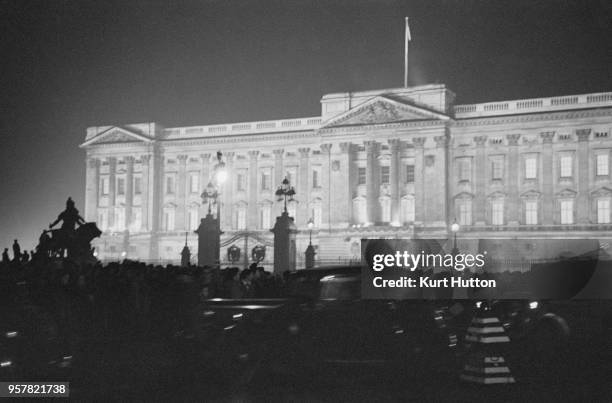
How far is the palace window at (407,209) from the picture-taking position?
76.6m

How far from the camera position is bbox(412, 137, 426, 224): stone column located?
247 ft

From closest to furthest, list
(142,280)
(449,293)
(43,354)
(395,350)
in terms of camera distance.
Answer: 1. (43,354)
2. (449,293)
3. (395,350)
4. (142,280)

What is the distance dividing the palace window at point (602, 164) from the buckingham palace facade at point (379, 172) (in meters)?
0.08

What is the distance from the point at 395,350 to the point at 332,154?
210 feet

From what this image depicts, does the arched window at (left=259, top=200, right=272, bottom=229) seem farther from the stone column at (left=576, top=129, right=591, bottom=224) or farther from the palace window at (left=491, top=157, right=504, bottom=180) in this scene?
the stone column at (left=576, top=129, right=591, bottom=224)

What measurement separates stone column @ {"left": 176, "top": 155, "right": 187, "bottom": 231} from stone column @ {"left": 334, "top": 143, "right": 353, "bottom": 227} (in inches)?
679

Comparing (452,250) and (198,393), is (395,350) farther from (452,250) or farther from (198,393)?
(198,393)

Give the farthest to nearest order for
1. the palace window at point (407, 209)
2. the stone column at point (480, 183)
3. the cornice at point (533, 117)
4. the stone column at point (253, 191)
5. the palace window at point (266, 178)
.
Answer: the stone column at point (253, 191), the palace window at point (266, 178), the palace window at point (407, 209), the stone column at point (480, 183), the cornice at point (533, 117)

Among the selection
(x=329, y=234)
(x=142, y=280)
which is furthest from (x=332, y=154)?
(x=142, y=280)

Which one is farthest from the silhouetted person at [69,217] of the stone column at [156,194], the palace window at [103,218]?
the palace window at [103,218]

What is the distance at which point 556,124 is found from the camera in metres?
72.4

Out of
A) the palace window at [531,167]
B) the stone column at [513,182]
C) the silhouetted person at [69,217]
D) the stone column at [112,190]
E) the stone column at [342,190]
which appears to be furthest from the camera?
the stone column at [112,190]

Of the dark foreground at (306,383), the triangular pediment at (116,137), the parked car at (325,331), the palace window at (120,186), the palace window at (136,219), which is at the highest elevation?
the triangular pediment at (116,137)

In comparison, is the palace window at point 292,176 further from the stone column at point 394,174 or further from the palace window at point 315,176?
the stone column at point 394,174
